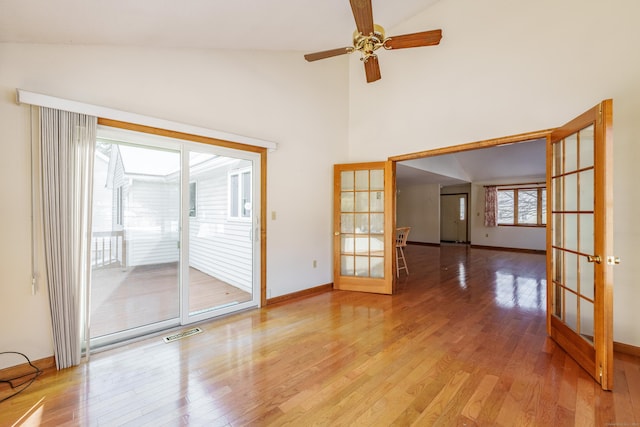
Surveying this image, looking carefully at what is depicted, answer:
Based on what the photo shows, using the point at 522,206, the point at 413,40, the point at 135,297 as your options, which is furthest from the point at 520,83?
the point at 522,206

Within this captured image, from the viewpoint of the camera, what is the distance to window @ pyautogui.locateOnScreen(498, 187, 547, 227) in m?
8.59

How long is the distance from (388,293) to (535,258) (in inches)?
231

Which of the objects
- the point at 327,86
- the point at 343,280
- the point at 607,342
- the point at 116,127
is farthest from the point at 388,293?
the point at 116,127

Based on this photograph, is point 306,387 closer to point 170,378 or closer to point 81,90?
point 170,378

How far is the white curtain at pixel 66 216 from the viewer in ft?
6.89

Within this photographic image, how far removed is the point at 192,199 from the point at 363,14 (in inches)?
97.2

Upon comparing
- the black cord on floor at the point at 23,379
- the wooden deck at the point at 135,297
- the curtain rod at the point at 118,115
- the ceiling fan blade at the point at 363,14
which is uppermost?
the ceiling fan blade at the point at 363,14

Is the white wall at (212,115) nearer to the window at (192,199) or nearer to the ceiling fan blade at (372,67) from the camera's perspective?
the window at (192,199)

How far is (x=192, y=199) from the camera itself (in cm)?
306

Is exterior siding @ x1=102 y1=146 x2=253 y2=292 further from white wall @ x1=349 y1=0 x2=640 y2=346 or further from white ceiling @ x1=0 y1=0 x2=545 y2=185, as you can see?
white wall @ x1=349 y1=0 x2=640 y2=346

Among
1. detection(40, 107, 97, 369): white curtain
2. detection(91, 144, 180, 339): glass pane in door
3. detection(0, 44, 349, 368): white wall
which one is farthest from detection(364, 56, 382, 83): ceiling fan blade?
detection(40, 107, 97, 369): white curtain

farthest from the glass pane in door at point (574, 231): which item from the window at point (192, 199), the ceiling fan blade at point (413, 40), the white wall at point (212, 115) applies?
the window at point (192, 199)

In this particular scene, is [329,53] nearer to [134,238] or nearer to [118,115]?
[118,115]

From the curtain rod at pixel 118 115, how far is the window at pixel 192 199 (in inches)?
23.0
